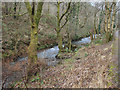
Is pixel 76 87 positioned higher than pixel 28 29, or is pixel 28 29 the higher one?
pixel 28 29

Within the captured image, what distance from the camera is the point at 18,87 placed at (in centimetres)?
616

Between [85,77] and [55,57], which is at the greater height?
[85,77]

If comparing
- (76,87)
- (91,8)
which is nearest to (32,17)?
(76,87)

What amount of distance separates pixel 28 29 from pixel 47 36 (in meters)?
3.91

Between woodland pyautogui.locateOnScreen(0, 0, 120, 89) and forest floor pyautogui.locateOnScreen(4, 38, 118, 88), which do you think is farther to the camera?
woodland pyautogui.locateOnScreen(0, 0, 120, 89)

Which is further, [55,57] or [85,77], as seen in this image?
→ [55,57]

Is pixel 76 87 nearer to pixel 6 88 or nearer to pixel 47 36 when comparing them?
pixel 6 88

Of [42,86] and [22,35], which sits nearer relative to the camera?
[42,86]

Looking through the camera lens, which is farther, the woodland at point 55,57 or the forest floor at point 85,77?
the woodland at point 55,57

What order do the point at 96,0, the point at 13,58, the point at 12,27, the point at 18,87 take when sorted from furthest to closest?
the point at 96,0 → the point at 12,27 → the point at 13,58 → the point at 18,87

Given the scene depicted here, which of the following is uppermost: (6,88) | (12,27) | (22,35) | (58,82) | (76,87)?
(12,27)

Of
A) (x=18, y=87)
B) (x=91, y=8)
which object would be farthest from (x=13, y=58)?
(x=91, y=8)

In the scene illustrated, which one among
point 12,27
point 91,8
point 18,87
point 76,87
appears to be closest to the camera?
point 76,87

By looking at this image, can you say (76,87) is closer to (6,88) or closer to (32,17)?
(6,88)
